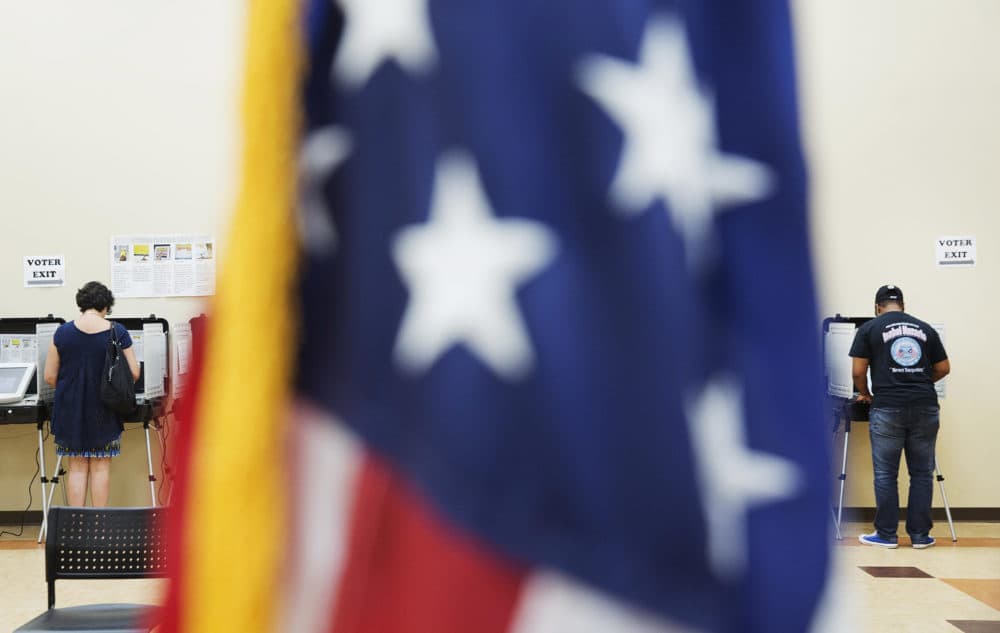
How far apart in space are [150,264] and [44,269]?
78 cm

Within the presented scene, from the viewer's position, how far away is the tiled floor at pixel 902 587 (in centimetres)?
368

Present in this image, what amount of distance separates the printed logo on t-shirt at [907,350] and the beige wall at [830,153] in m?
1.04

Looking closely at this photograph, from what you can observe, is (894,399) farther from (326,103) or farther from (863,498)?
(326,103)

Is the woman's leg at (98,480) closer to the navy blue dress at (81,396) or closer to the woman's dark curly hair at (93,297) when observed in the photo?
the navy blue dress at (81,396)

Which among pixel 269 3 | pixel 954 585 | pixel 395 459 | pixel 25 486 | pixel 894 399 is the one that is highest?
pixel 269 3

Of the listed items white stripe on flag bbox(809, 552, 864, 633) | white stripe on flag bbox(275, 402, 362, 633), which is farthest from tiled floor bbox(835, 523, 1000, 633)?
white stripe on flag bbox(275, 402, 362, 633)

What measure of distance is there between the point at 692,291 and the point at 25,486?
21.6 ft

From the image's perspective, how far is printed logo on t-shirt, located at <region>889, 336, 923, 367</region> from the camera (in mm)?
4754

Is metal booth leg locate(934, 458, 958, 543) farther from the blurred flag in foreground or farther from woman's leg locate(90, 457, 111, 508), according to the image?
the blurred flag in foreground

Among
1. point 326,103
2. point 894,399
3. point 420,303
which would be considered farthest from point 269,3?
point 894,399

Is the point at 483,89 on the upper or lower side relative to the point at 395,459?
upper

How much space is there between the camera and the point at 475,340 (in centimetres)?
46

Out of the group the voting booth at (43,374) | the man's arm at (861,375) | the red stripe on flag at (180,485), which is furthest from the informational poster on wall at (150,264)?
the red stripe on flag at (180,485)

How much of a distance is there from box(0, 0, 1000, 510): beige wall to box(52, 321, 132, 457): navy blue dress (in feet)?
3.38
